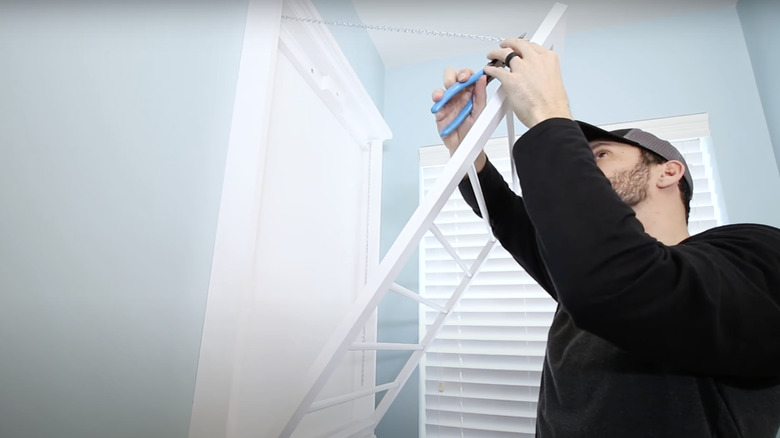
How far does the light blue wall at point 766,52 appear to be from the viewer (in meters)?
1.23

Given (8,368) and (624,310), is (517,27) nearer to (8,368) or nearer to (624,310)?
(624,310)

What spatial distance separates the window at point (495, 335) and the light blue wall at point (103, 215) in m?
1.01

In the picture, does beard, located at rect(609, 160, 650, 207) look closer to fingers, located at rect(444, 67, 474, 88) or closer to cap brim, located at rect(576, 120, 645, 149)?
cap brim, located at rect(576, 120, 645, 149)

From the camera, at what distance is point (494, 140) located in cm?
160

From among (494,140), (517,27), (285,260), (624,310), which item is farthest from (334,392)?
(517,27)

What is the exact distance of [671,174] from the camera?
0.74 meters

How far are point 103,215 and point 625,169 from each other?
886 mm

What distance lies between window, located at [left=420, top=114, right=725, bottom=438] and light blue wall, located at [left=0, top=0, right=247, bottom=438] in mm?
1007

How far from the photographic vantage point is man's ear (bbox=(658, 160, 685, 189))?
0.73 meters

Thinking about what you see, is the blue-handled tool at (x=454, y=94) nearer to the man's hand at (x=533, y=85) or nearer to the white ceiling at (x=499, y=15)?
the man's hand at (x=533, y=85)

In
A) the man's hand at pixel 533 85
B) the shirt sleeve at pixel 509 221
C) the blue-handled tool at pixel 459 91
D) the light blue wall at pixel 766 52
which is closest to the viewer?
the man's hand at pixel 533 85

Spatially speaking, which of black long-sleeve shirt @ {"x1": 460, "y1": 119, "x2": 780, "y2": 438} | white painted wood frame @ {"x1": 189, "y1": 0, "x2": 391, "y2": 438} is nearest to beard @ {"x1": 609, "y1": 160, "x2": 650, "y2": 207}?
black long-sleeve shirt @ {"x1": 460, "y1": 119, "x2": 780, "y2": 438}

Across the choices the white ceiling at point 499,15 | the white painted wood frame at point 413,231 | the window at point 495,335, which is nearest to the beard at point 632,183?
the white painted wood frame at point 413,231

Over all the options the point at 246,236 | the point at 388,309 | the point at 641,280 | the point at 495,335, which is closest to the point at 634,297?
the point at 641,280
